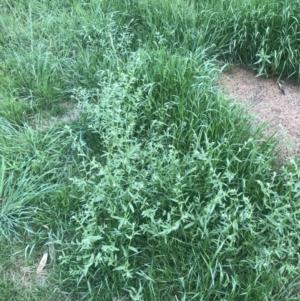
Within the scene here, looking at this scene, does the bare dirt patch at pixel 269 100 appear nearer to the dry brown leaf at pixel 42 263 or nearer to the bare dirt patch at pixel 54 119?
the bare dirt patch at pixel 54 119

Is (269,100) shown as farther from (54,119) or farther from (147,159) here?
(54,119)

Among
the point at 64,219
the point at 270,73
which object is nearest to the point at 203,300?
the point at 64,219

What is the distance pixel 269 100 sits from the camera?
11.6 ft

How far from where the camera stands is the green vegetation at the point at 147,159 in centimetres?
258

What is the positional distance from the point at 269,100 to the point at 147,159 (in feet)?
3.84

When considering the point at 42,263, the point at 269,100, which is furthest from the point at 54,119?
the point at 269,100

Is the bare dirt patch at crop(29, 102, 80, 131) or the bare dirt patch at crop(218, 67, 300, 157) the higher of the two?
the bare dirt patch at crop(218, 67, 300, 157)

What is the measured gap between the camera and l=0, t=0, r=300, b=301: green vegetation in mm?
2576

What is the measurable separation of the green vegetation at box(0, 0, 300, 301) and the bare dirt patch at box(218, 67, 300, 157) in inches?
4.0

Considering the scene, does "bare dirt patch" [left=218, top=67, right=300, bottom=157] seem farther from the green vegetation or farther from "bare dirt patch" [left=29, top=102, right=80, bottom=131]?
"bare dirt patch" [left=29, top=102, right=80, bottom=131]

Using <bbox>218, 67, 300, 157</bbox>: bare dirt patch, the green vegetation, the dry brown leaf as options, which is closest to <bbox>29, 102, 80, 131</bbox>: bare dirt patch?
the green vegetation

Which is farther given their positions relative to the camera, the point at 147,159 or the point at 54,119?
the point at 54,119

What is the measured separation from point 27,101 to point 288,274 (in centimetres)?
224

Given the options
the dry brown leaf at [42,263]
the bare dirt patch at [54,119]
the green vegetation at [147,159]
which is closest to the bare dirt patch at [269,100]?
the green vegetation at [147,159]
